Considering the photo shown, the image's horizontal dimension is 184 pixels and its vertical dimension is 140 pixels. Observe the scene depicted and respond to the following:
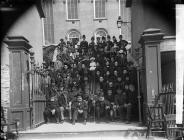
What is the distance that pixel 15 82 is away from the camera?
667cm

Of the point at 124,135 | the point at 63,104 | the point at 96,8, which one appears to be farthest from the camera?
the point at 63,104

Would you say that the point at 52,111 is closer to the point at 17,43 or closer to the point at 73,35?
the point at 73,35

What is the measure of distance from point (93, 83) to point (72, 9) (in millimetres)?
1829

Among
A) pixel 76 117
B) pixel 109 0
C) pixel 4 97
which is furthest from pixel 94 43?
pixel 4 97

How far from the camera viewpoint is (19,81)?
264 inches

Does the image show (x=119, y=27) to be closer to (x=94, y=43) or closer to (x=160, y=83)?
(x=94, y=43)

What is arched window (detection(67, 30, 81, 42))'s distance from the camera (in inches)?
321

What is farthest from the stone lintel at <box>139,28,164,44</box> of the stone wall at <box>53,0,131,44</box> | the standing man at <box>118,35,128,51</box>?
the stone wall at <box>53,0,131,44</box>

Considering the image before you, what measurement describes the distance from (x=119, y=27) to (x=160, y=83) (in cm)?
167

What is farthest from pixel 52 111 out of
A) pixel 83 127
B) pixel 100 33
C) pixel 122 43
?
pixel 122 43

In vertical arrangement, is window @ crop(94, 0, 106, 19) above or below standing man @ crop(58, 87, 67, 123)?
above

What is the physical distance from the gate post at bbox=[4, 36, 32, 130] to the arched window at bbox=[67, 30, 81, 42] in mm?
1481

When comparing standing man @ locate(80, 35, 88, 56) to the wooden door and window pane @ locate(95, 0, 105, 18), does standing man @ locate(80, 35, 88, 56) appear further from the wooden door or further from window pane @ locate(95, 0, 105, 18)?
the wooden door

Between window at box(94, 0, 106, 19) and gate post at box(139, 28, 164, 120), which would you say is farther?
window at box(94, 0, 106, 19)
